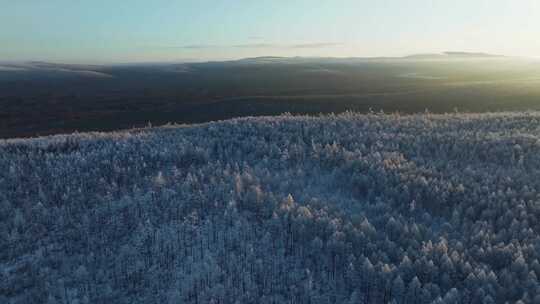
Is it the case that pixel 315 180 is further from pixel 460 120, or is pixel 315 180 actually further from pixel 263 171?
pixel 460 120

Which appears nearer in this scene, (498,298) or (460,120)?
(498,298)

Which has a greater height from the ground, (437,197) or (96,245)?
(437,197)

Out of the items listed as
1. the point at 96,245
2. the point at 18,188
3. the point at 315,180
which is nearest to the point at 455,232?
the point at 315,180

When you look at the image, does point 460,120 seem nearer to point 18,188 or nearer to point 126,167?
point 126,167

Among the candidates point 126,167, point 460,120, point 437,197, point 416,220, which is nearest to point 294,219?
point 416,220

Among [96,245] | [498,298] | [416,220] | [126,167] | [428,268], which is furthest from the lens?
[126,167]

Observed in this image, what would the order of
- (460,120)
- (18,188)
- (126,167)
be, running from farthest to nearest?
1. (460,120)
2. (126,167)
3. (18,188)
